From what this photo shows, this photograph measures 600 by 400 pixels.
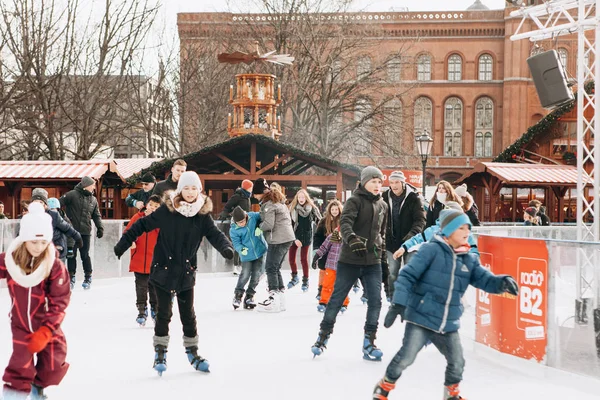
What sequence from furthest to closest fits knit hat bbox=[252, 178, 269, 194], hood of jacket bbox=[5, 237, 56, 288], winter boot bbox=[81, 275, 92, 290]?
winter boot bbox=[81, 275, 92, 290], knit hat bbox=[252, 178, 269, 194], hood of jacket bbox=[5, 237, 56, 288]

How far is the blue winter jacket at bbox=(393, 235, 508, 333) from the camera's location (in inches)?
214

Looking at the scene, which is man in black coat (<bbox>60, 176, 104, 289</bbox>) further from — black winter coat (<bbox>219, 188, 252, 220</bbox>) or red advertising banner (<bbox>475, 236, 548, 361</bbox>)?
red advertising banner (<bbox>475, 236, 548, 361</bbox>)

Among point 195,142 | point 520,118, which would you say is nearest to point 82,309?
point 195,142

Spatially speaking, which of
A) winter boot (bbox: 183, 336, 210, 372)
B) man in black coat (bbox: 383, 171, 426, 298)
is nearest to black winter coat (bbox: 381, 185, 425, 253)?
man in black coat (bbox: 383, 171, 426, 298)

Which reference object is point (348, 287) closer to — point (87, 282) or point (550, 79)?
point (550, 79)

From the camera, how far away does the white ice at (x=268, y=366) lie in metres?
6.25

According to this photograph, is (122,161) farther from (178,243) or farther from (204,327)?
(178,243)

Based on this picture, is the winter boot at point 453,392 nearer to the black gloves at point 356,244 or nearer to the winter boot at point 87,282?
the black gloves at point 356,244

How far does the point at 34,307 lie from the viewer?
5082mm

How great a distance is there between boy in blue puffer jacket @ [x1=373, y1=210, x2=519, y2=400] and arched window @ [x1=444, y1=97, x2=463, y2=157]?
53.3 m

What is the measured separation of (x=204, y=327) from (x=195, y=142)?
32.4 m

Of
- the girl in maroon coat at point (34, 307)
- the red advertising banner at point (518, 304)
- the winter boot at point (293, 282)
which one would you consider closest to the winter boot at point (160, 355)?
the girl in maroon coat at point (34, 307)

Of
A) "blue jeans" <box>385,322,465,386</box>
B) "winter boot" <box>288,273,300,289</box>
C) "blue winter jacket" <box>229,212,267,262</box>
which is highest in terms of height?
"blue winter jacket" <box>229,212,267,262</box>

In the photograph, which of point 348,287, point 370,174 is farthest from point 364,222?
point 348,287
